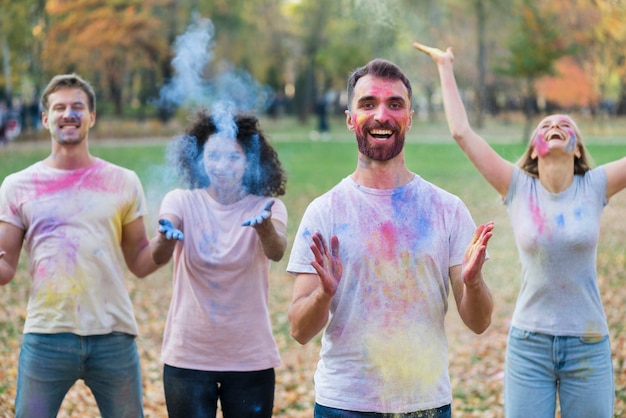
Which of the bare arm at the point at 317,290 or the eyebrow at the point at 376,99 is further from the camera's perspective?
the eyebrow at the point at 376,99

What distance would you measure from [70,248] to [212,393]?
36.2 inches

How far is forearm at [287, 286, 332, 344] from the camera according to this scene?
8.64 ft

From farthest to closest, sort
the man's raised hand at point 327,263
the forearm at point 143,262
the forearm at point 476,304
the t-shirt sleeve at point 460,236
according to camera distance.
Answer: the forearm at point 143,262
the t-shirt sleeve at point 460,236
the forearm at point 476,304
the man's raised hand at point 327,263

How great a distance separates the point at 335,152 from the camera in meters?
27.0

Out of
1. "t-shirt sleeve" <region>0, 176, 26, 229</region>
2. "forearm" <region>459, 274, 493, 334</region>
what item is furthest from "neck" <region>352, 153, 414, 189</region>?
"t-shirt sleeve" <region>0, 176, 26, 229</region>

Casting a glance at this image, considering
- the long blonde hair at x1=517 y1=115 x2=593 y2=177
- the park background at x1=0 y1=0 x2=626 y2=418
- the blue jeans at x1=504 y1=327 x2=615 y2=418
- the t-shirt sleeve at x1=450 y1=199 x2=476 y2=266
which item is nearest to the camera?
the t-shirt sleeve at x1=450 y1=199 x2=476 y2=266

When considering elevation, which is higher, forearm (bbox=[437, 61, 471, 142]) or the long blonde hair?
forearm (bbox=[437, 61, 471, 142])

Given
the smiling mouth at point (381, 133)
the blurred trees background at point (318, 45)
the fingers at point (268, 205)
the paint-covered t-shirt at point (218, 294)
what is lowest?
the paint-covered t-shirt at point (218, 294)

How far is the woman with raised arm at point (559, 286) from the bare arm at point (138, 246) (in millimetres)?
1601

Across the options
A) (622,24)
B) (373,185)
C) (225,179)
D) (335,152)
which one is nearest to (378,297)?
(373,185)

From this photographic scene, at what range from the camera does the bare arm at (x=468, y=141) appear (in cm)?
408

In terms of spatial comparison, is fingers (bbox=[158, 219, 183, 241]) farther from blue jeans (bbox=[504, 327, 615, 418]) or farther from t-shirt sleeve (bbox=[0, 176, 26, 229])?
blue jeans (bbox=[504, 327, 615, 418])

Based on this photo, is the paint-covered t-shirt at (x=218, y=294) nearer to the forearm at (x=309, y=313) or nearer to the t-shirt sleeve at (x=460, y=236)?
the forearm at (x=309, y=313)

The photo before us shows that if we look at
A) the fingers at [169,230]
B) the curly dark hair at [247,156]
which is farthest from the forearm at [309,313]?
the curly dark hair at [247,156]
